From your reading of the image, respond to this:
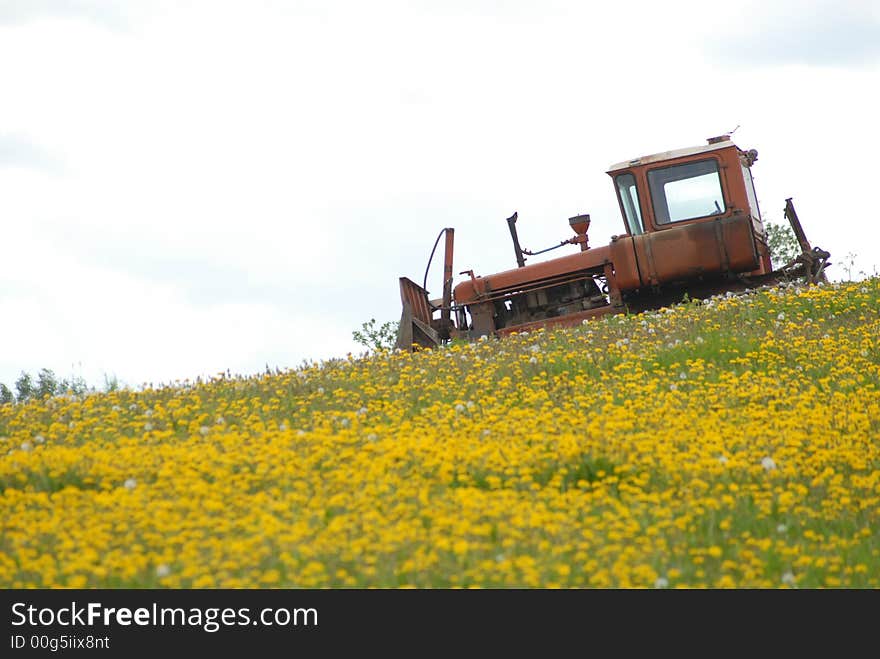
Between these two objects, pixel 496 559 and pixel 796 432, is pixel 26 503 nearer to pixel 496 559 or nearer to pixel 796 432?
pixel 496 559

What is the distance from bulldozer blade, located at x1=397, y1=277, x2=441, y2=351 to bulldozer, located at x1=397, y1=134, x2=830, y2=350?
0.02 meters

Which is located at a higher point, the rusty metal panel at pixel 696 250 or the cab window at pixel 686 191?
the cab window at pixel 686 191

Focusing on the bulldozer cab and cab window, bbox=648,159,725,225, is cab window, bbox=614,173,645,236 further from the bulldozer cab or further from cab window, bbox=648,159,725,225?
cab window, bbox=648,159,725,225

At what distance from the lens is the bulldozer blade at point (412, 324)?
18.8 meters

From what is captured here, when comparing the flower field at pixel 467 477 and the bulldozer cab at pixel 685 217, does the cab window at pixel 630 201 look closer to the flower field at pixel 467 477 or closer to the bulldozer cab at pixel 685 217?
the bulldozer cab at pixel 685 217

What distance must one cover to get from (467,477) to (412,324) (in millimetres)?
10989

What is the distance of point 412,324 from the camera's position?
18.9 m

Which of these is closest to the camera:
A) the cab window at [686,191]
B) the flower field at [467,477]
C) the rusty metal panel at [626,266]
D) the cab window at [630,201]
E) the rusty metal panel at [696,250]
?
the flower field at [467,477]

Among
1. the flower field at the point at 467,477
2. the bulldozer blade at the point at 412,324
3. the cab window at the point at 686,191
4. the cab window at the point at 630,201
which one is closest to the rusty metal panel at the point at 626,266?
the cab window at the point at 630,201

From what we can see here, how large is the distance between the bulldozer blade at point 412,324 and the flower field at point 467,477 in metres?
5.14

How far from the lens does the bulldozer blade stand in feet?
61.6

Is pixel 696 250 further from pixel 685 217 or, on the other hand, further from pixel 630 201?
pixel 630 201

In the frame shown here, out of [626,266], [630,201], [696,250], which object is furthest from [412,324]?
[696,250]
